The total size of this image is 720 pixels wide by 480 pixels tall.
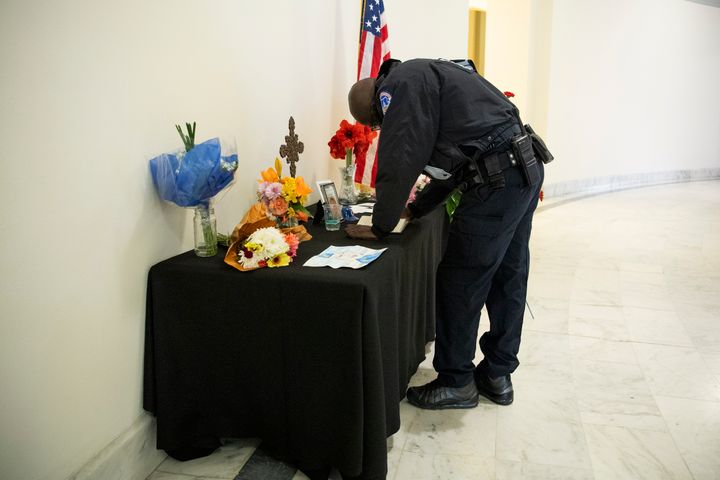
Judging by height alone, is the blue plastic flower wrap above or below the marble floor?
above

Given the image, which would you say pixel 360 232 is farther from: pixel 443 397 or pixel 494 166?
pixel 443 397

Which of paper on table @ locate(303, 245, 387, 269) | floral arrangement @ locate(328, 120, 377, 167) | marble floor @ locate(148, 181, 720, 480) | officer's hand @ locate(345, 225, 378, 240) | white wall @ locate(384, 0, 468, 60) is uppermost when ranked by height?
white wall @ locate(384, 0, 468, 60)

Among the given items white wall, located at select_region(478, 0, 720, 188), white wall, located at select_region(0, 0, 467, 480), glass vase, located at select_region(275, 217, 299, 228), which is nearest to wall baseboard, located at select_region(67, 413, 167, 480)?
white wall, located at select_region(0, 0, 467, 480)

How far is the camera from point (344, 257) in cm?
189

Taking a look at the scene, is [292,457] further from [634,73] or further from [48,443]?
[634,73]

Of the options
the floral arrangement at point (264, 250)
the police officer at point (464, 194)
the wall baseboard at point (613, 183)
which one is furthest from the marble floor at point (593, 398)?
the wall baseboard at point (613, 183)

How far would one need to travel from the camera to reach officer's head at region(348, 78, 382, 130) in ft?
7.01

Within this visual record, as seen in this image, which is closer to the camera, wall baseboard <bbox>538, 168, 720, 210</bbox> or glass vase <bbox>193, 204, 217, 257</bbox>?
glass vase <bbox>193, 204, 217, 257</bbox>

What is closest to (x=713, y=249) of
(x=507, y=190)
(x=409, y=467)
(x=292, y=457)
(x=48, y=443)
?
(x=507, y=190)

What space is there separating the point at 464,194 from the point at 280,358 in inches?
35.8

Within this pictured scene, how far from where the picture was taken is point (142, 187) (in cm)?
180

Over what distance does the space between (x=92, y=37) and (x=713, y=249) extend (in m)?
5.22

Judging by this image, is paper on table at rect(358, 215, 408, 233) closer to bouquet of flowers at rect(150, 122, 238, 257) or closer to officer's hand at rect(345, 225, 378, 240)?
officer's hand at rect(345, 225, 378, 240)

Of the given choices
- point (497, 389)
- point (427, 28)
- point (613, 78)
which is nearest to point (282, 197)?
point (497, 389)
